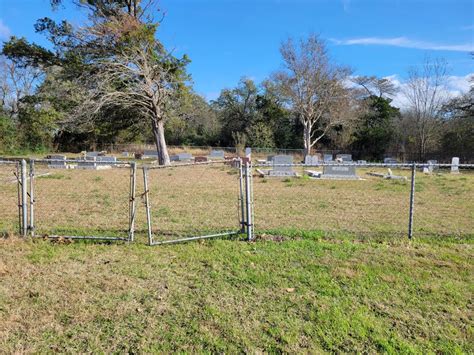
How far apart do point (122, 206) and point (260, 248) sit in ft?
14.9

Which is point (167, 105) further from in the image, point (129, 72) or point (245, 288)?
point (245, 288)

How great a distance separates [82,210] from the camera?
25.2ft

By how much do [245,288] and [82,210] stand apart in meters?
5.49

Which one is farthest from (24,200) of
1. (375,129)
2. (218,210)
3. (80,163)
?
(375,129)

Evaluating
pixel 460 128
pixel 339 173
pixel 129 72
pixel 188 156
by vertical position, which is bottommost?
pixel 339 173

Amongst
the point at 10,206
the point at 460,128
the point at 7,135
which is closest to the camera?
the point at 10,206

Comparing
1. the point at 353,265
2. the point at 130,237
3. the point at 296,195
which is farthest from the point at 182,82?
the point at 353,265

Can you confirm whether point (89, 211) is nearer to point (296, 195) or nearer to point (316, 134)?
point (296, 195)

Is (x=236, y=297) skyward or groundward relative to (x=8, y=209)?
groundward

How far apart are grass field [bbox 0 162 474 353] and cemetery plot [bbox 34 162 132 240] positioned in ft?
0.27

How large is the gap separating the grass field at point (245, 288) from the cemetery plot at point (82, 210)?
8cm

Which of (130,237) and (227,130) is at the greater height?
(227,130)

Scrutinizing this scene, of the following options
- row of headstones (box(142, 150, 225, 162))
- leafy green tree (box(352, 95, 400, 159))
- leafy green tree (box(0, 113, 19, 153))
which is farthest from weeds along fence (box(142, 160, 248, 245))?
leafy green tree (box(352, 95, 400, 159))

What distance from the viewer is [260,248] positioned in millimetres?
4992
